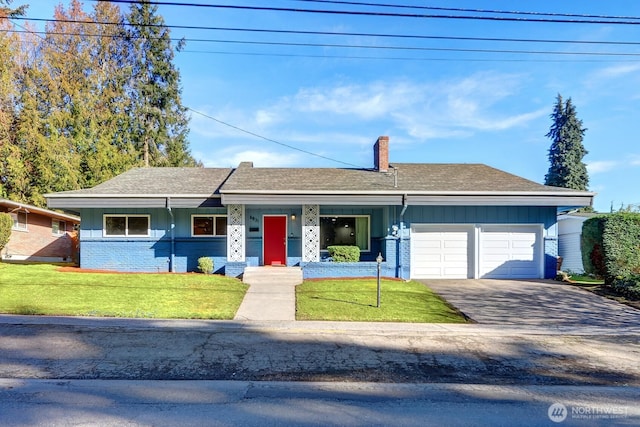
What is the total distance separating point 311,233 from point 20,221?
55.5 feet

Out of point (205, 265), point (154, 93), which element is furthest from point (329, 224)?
point (154, 93)

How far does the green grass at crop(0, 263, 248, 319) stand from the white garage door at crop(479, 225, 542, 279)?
9095 millimetres

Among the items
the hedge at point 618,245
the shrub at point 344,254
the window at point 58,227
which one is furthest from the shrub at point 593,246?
the window at point 58,227

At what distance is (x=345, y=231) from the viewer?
54.0 ft

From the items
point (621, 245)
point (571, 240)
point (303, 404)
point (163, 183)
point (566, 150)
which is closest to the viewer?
point (303, 404)

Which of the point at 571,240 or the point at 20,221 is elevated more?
the point at 20,221

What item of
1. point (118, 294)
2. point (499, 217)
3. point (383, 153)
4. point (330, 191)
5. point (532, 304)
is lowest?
point (532, 304)

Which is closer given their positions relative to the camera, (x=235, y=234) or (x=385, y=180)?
(x=235, y=234)

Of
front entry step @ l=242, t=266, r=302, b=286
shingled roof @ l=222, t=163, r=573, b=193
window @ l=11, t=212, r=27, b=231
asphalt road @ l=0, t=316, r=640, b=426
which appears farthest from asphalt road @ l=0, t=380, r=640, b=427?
window @ l=11, t=212, r=27, b=231

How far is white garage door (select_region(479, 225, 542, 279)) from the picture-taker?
50.4 ft

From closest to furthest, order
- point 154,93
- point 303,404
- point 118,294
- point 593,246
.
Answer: point 303,404 < point 118,294 < point 593,246 < point 154,93

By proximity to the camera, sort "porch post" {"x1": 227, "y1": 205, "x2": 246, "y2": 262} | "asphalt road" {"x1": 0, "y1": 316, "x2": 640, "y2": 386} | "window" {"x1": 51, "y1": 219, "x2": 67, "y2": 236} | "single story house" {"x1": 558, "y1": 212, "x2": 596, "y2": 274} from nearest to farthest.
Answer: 1. "asphalt road" {"x1": 0, "y1": 316, "x2": 640, "y2": 386}
2. "porch post" {"x1": 227, "y1": 205, "x2": 246, "y2": 262}
3. "single story house" {"x1": 558, "y1": 212, "x2": 596, "y2": 274}
4. "window" {"x1": 51, "y1": 219, "x2": 67, "y2": 236}

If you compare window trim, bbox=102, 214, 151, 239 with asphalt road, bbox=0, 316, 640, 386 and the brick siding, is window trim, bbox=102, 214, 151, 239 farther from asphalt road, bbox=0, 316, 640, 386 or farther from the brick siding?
the brick siding

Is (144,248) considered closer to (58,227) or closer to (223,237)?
(223,237)
